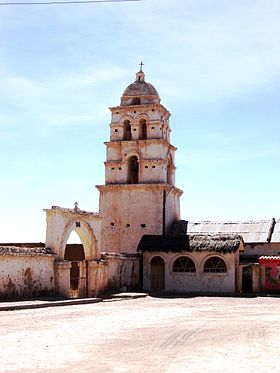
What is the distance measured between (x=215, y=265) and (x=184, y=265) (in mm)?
1936

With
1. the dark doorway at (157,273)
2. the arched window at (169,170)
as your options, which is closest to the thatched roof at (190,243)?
the dark doorway at (157,273)

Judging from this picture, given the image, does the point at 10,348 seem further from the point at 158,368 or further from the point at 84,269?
the point at 84,269

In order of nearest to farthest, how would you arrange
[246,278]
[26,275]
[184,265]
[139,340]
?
1. [139,340]
2. [26,275]
3. [184,265]
4. [246,278]

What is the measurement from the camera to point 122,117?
3822 centimetres

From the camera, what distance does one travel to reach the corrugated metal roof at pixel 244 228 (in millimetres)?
35981

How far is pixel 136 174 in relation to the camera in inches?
1519

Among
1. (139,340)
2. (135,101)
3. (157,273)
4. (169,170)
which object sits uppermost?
(135,101)

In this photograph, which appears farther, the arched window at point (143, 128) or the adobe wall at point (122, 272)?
the arched window at point (143, 128)

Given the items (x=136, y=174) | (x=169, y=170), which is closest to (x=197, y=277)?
(x=136, y=174)

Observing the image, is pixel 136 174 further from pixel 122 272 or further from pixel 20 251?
pixel 20 251

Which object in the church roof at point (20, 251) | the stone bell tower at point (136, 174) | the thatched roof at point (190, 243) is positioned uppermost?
the stone bell tower at point (136, 174)

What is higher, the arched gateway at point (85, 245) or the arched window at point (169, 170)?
the arched window at point (169, 170)

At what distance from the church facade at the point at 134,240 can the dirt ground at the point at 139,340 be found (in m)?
3.99

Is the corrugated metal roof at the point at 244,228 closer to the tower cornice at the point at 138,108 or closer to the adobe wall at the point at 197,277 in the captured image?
the adobe wall at the point at 197,277
